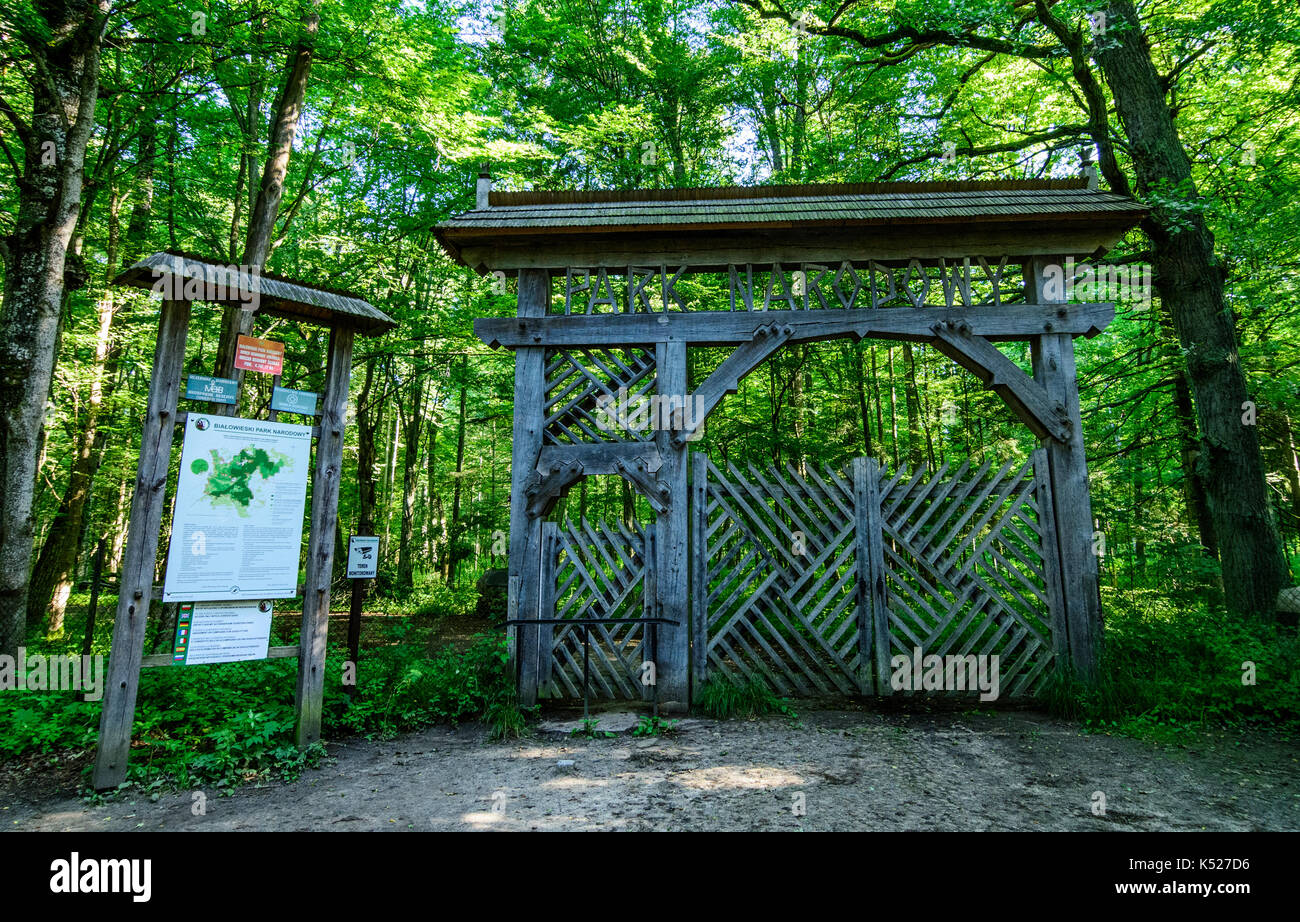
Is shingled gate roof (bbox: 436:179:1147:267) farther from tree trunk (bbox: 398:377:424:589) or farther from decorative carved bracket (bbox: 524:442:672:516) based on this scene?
tree trunk (bbox: 398:377:424:589)

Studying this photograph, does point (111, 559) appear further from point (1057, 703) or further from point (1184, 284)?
point (1184, 284)

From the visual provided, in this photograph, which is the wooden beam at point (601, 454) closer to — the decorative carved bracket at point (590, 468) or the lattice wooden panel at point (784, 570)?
the decorative carved bracket at point (590, 468)

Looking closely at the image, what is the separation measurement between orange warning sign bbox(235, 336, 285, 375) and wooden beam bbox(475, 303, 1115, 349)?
1909 millimetres

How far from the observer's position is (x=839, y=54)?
945 cm

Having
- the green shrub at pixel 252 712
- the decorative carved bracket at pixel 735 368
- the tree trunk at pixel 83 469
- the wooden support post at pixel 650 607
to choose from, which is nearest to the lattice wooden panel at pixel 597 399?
the decorative carved bracket at pixel 735 368

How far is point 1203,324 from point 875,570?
174 inches

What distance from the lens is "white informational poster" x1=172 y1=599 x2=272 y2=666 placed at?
4.08 meters

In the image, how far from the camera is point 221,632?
13.8 ft

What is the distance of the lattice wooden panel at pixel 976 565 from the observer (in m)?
5.75

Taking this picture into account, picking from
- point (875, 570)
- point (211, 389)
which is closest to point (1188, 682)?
point (875, 570)

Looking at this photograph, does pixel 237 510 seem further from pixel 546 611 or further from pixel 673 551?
pixel 673 551

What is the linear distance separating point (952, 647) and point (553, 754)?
3980 mm

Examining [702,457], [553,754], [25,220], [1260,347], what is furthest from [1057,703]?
[25,220]

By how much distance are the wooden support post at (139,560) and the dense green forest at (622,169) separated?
168 centimetres
